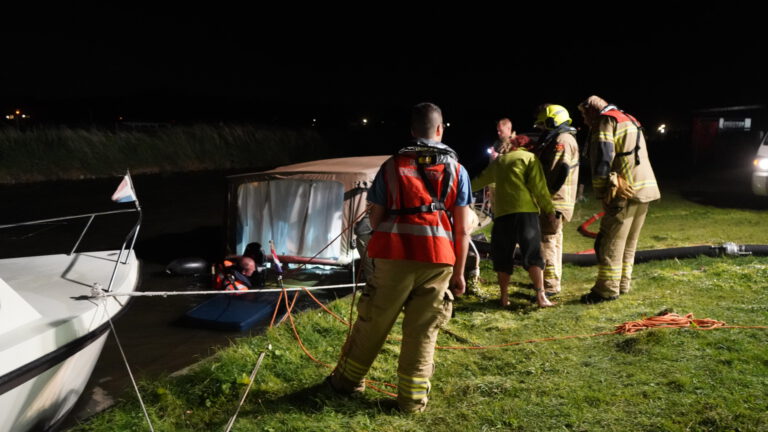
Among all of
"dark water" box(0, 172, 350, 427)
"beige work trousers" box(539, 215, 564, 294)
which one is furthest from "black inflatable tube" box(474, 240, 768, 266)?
"dark water" box(0, 172, 350, 427)

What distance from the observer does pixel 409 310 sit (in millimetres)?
3322

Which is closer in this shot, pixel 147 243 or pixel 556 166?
pixel 556 166

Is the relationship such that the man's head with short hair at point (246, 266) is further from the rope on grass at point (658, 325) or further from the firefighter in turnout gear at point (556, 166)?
the firefighter in turnout gear at point (556, 166)

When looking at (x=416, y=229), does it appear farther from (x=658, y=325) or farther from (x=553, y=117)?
(x=553, y=117)

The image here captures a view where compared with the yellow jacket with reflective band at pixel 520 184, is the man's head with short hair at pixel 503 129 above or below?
above

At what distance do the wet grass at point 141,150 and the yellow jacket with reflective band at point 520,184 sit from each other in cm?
1960

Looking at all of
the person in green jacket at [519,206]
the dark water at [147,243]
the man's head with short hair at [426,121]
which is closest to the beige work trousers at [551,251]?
the person in green jacket at [519,206]

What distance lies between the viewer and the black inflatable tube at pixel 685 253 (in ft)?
22.4

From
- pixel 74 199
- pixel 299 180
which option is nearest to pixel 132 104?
pixel 74 199

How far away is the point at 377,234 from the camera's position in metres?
3.31

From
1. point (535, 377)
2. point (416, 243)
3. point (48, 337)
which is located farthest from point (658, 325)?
point (48, 337)

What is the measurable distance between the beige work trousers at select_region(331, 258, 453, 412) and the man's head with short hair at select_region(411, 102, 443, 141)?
2.57 ft

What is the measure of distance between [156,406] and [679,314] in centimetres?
436

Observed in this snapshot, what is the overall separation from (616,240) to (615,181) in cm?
58
